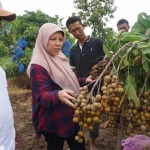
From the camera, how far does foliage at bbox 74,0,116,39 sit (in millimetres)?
10664

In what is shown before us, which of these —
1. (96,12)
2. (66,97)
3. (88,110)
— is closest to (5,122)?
(66,97)

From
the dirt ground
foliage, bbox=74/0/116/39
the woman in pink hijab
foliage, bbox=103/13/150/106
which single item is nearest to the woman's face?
the woman in pink hijab

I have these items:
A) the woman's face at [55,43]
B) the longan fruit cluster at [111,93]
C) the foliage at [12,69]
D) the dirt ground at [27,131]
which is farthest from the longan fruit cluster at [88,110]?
the foliage at [12,69]

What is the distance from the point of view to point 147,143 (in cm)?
195

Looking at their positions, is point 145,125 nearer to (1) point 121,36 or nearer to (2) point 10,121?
(1) point 121,36

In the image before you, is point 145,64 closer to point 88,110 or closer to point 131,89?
point 131,89

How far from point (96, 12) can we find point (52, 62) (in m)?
8.92

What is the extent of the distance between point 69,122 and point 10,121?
0.61m

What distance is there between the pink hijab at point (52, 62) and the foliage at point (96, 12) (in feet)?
28.9

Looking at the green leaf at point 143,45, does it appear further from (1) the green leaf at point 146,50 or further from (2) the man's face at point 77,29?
(2) the man's face at point 77,29

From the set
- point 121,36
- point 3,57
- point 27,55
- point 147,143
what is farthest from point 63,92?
point 3,57

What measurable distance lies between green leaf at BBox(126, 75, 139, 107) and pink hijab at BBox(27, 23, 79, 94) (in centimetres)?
80

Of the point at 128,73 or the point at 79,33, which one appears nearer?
the point at 128,73

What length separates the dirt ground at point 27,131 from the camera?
3.33m
